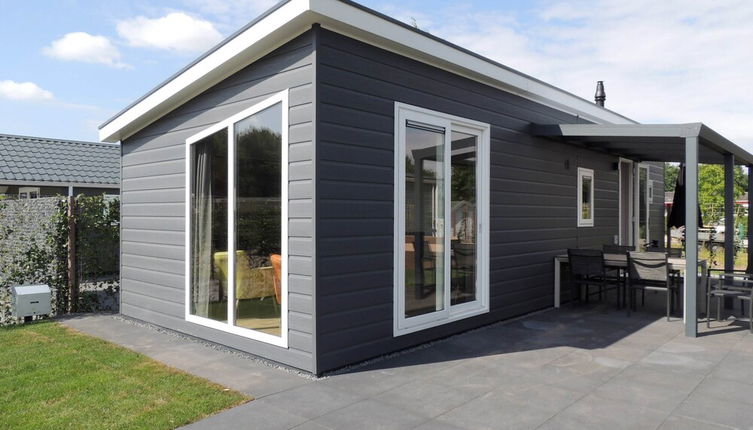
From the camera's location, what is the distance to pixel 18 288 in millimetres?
5855

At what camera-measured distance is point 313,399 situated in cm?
323

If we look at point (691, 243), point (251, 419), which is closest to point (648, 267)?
point (691, 243)

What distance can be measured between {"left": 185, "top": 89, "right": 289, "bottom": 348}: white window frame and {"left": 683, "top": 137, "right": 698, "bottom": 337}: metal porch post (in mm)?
3894

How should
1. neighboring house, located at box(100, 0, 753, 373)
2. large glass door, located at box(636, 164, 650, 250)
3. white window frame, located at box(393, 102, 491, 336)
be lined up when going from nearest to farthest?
neighboring house, located at box(100, 0, 753, 373) → white window frame, located at box(393, 102, 491, 336) → large glass door, located at box(636, 164, 650, 250)

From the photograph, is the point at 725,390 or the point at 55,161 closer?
the point at 725,390

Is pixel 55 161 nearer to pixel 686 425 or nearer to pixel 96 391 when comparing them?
pixel 96 391

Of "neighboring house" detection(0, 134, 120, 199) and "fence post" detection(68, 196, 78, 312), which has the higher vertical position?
"neighboring house" detection(0, 134, 120, 199)

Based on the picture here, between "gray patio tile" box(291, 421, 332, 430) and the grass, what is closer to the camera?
"gray patio tile" box(291, 421, 332, 430)

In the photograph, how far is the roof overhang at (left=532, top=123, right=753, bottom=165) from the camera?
530cm

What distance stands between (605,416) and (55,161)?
11.7 meters

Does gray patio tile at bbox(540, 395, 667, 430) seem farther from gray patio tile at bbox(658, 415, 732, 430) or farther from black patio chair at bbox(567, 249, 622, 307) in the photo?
black patio chair at bbox(567, 249, 622, 307)

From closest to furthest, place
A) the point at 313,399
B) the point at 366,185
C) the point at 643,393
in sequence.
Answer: the point at 313,399 < the point at 643,393 < the point at 366,185

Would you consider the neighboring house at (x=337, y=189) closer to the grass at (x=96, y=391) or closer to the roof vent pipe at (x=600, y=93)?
the grass at (x=96, y=391)

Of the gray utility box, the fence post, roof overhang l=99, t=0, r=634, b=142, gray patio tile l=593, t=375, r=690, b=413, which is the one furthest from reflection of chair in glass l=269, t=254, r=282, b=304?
the fence post
